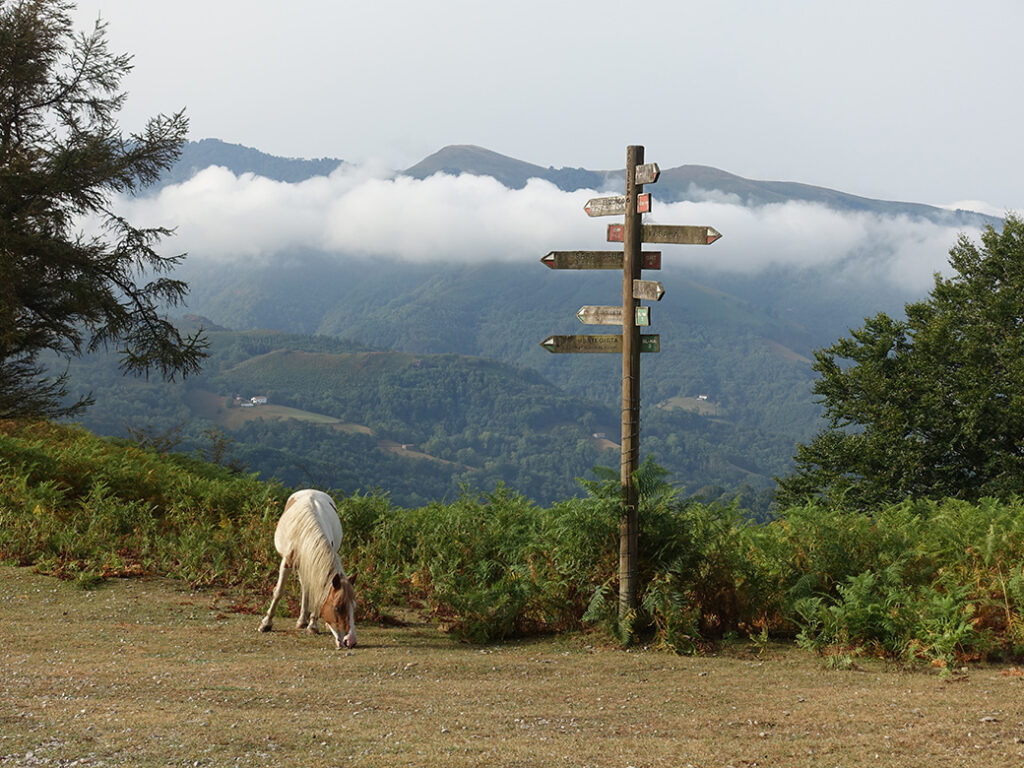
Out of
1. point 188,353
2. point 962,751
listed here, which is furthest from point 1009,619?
point 188,353

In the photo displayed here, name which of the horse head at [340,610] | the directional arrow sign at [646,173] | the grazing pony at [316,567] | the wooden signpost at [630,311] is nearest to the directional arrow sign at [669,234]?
the wooden signpost at [630,311]

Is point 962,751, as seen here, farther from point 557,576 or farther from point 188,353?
point 188,353

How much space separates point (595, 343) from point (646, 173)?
6.73 feet

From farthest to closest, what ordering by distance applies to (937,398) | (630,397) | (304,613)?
(937,398) → (304,613) → (630,397)

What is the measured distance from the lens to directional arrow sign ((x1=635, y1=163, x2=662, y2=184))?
32.9 ft

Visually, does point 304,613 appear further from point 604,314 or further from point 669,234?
point 669,234

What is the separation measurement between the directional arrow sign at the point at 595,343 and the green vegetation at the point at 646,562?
1.47 m

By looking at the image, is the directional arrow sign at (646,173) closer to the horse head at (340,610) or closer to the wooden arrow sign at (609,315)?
the wooden arrow sign at (609,315)

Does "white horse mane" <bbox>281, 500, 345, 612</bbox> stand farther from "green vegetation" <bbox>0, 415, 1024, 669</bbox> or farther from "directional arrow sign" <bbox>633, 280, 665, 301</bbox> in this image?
"directional arrow sign" <bbox>633, 280, 665, 301</bbox>

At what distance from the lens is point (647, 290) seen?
393 inches

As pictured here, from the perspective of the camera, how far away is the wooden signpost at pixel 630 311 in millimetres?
9880

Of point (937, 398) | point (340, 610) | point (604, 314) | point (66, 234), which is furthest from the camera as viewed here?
point (937, 398)

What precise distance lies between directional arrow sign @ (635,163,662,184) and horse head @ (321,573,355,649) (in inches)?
221

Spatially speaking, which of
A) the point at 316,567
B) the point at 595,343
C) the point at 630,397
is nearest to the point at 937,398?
the point at 595,343
